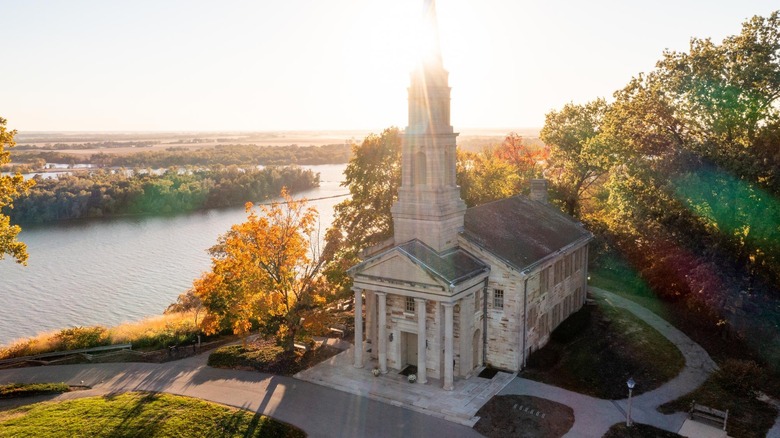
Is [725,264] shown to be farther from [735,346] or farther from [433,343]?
[433,343]

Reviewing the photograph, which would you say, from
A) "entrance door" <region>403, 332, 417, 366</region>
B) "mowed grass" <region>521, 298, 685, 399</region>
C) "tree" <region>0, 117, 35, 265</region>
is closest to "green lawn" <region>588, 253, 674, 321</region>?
"mowed grass" <region>521, 298, 685, 399</region>

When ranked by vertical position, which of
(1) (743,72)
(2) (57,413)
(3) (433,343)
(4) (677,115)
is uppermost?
(1) (743,72)

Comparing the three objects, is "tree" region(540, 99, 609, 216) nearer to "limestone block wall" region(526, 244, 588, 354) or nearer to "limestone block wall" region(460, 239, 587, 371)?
"limestone block wall" region(526, 244, 588, 354)

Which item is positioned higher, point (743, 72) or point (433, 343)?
point (743, 72)

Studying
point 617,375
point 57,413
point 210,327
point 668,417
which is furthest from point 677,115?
point 57,413

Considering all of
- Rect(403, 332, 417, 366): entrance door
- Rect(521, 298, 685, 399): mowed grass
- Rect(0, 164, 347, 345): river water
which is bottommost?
Rect(0, 164, 347, 345): river water

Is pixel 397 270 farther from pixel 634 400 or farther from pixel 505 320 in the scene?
pixel 634 400
